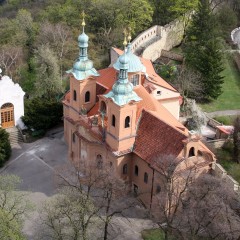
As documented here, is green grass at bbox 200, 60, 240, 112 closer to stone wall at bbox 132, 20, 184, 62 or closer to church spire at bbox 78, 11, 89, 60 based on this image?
stone wall at bbox 132, 20, 184, 62

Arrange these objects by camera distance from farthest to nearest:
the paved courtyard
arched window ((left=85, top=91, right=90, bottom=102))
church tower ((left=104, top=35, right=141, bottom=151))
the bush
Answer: the bush
arched window ((left=85, top=91, right=90, bottom=102))
the paved courtyard
church tower ((left=104, top=35, right=141, bottom=151))

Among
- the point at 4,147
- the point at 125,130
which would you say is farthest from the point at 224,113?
the point at 4,147

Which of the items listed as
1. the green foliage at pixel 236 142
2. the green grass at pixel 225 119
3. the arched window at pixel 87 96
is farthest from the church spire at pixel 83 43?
the green grass at pixel 225 119

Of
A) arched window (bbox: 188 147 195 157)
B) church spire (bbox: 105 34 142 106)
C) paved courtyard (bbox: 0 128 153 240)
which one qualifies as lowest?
paved courtyard (bbox: 0 128 153 240)

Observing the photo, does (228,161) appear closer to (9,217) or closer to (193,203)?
(193,203)

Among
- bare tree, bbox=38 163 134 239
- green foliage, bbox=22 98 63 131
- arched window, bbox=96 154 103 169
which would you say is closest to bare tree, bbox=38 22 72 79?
green foliage, bbox=22 98 63 131

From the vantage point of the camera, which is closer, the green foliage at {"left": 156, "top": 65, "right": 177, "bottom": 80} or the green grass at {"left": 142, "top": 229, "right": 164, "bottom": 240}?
the green grass at {"left": 142, "top": 229, "right": 164, "bottom": 240}

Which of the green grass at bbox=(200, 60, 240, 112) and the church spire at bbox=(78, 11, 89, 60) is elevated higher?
the church spire at bbox=(78, 11, 89, 60)
